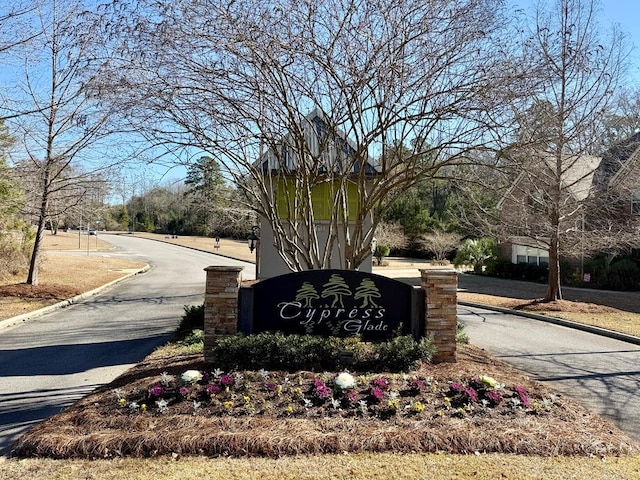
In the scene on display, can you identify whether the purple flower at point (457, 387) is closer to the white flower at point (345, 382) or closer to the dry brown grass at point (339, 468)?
the white flower at point (345, 382)

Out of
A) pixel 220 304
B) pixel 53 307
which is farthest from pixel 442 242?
pixel 220 304

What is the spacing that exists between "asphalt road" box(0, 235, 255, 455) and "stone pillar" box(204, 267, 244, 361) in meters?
1.70

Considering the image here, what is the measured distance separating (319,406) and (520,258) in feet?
87.8

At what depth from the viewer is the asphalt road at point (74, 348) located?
253 inches

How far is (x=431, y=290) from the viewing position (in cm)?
728

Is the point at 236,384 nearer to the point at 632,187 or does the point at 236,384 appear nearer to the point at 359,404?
the point at 359,404

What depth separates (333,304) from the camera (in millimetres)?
7270

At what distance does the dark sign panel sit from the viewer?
7219 millimetres

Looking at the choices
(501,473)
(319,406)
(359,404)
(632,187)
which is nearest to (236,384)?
(319,406)

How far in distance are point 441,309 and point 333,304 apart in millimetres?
1477

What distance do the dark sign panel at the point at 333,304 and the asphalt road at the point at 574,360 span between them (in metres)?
2.46

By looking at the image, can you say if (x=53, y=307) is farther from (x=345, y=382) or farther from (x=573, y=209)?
(x=573, y=209)

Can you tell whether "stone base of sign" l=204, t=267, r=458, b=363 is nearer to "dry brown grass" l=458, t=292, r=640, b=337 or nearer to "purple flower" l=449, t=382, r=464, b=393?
"purple flower" l=449, t=382, r=464, b=393

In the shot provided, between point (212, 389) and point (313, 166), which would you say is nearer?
point (212, 389)
